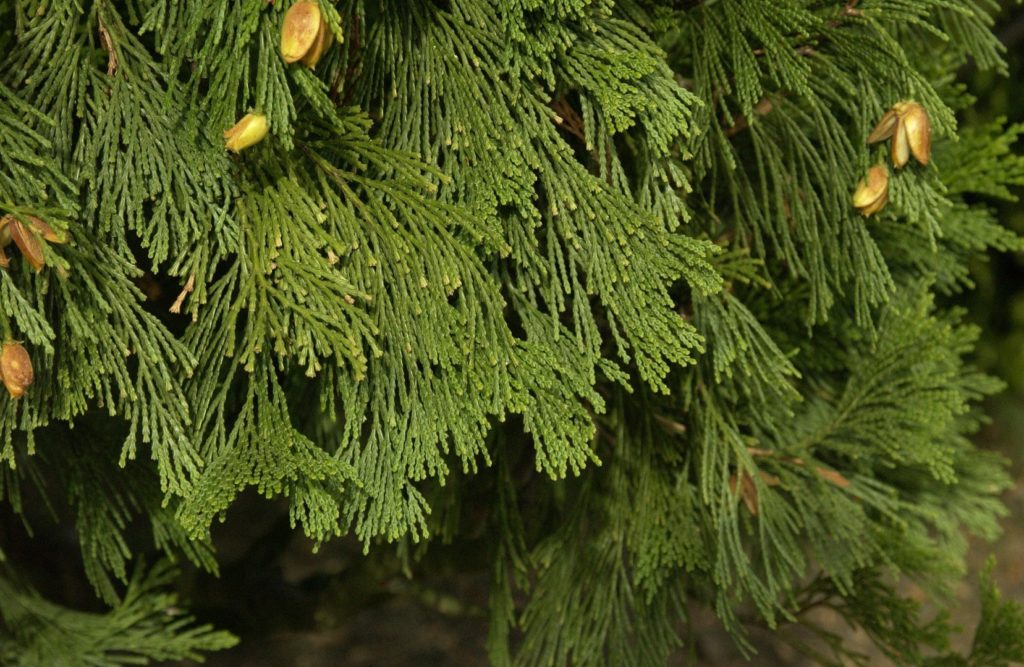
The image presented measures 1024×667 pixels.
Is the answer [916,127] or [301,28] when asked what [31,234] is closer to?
[301,28]

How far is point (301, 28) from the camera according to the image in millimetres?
1007

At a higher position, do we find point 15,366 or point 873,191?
point 873,191

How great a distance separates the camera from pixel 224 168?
3.86 feet

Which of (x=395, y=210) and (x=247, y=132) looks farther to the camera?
(x=395, y=210)

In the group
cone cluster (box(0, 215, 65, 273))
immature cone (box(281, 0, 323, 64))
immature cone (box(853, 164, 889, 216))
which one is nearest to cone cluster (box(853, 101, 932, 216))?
immature cone (box(853, 164, 889, 216))

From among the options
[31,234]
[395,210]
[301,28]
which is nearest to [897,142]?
[395,210]

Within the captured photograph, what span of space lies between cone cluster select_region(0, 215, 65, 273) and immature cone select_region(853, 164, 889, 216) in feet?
3.38

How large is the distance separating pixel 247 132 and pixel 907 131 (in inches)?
33.4

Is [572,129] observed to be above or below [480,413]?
above

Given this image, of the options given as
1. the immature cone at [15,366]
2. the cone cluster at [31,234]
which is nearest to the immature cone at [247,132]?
the cone cluster at [31,234]

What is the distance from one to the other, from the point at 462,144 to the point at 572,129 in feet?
0.60

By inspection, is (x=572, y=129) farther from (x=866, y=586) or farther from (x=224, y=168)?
(x=866, y=586)

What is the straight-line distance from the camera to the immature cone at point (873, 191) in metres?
1.31

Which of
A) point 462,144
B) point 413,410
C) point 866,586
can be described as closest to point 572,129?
point 462,144
